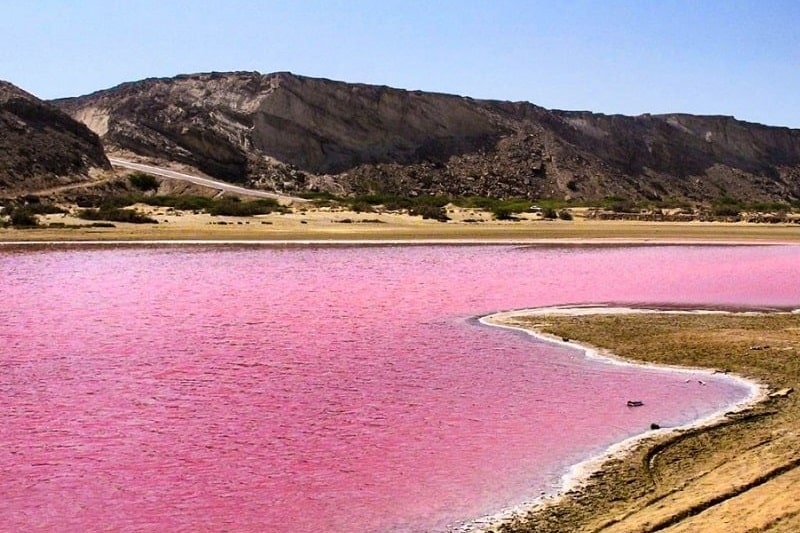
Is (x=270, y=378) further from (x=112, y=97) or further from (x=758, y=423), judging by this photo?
(x=112, y=97)

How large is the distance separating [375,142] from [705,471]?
283 feet

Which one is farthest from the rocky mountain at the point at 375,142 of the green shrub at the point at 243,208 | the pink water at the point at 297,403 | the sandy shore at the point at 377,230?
the pink water at the point at 297,403

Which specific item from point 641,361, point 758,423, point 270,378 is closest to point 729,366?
point 641,361

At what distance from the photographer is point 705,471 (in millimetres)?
8539

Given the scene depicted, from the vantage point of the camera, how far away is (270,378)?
523 inches

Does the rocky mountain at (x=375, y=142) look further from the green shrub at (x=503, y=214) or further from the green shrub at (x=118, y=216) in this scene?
the green shrub at (x=118, y=216)

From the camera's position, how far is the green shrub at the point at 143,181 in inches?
2685

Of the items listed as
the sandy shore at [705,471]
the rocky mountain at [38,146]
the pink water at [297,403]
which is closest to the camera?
the sandy shore at [705,471]

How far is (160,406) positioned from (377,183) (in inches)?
2923

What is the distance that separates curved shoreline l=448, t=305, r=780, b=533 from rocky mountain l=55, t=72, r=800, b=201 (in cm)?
6178

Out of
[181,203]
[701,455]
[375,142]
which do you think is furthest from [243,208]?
[701,455]

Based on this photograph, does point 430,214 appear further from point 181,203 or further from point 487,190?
point 487,190

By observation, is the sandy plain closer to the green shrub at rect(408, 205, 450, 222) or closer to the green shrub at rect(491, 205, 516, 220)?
the green shrub at rect(408, 205, 450, 222)

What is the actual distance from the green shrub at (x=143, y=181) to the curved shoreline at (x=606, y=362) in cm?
5256
